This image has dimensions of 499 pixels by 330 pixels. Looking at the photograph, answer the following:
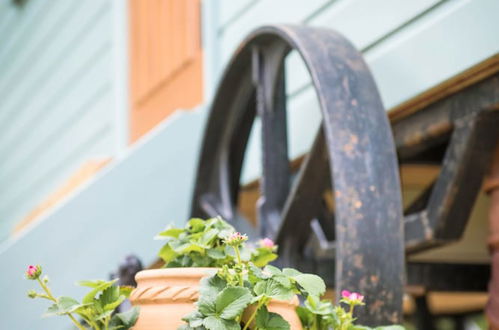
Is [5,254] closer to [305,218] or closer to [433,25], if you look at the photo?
[305,218]

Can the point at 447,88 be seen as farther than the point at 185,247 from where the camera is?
Yes

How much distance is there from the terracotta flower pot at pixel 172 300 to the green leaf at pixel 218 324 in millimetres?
78

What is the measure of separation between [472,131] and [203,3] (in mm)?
1577

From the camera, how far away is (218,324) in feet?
3.29

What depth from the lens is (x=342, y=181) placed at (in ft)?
5.06

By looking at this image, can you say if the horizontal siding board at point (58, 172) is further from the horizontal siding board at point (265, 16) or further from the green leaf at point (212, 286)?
the green leaf at point (212, 286)

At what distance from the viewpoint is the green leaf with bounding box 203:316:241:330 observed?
1.00 metres

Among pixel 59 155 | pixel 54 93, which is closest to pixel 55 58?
pixel 54 93

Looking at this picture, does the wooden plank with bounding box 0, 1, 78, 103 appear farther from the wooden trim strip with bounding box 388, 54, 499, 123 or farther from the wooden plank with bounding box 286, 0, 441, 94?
the wooden trim strip with bounding box 388, 54, 499, 123

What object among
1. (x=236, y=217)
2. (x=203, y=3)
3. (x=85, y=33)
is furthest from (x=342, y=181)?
(x=85, y=33)

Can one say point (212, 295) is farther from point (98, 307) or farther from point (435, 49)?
point (435, 49)

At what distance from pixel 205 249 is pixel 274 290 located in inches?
5.9

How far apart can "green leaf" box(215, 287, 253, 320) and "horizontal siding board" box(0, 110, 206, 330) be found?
1.54 meters

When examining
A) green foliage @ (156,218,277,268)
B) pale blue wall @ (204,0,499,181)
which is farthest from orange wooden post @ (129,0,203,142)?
green foliage @ (156,218,277,268)
